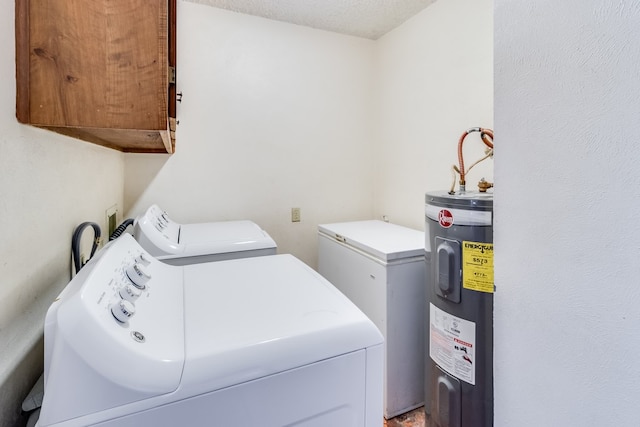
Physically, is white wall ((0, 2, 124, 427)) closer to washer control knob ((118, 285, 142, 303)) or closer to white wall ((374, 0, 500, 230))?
washer control knob ((118, 285, 142, 303))

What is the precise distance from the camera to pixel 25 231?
0.71 meters

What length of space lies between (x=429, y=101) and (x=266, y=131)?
3.82ft

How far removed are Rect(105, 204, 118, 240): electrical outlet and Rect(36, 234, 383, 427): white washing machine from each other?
0.84 metres

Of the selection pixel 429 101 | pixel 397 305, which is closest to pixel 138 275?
pixel 397 305

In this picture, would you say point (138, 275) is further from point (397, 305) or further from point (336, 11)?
point (336, 11)

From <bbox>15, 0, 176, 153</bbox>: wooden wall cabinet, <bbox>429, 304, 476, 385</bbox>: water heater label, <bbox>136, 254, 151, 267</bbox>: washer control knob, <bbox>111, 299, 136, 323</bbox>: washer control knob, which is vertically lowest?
<bbox>429, 304, 476, 385</bbox>: water heater label

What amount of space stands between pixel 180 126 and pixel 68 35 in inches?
54.5

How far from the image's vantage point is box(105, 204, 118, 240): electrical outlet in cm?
156

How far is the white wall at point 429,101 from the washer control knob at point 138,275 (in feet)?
5.41

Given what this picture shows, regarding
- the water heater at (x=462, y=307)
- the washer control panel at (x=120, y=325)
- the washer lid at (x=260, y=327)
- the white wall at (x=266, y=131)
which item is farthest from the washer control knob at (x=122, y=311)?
the white wall at (x=266, y=131)

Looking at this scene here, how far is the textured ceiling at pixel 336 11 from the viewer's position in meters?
2.01

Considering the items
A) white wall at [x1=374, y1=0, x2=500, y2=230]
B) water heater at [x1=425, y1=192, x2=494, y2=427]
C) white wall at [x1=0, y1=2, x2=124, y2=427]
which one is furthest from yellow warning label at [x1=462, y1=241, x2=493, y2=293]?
white wall at [x1=0, y1=2, x2=124, y2=427]

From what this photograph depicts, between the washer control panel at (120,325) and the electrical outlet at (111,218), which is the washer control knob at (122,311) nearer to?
the washer control panel at (120,325)

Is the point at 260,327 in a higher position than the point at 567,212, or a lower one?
lower
